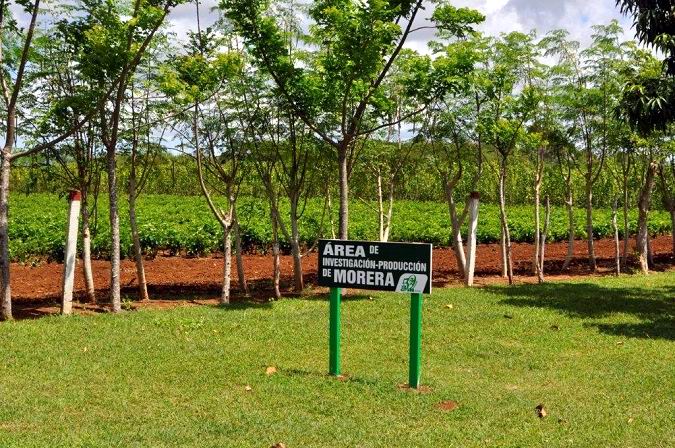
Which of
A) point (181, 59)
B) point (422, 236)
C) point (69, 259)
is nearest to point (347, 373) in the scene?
point (69, 259)

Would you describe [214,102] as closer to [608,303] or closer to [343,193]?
[343,193]

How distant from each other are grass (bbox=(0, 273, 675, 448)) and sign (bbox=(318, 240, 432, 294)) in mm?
943

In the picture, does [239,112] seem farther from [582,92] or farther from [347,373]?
[582,92]

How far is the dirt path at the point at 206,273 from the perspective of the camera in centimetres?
1345

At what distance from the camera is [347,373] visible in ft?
23.3

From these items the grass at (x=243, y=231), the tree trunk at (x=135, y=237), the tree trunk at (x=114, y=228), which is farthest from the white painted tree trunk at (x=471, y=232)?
the tree trunk at (x=114, y=228)

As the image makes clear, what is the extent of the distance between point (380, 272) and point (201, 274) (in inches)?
396

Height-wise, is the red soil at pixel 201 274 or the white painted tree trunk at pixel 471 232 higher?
the white painted tree trunk at pixel 471 232

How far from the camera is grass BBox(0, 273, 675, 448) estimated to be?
5.29 m

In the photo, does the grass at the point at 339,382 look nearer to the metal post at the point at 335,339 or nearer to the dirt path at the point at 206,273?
the metal post at the point at 335,339

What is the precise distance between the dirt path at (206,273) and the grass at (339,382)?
11.2ft

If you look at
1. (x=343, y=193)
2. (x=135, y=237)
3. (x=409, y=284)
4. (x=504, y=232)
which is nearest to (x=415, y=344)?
(x=409, y=284)

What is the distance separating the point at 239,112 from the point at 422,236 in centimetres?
1149

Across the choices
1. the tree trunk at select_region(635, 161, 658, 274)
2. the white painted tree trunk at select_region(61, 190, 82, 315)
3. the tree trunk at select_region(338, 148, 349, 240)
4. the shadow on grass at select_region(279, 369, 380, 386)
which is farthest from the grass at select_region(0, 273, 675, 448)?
the tree trunk at select_region(635, 161, 658, 274)
